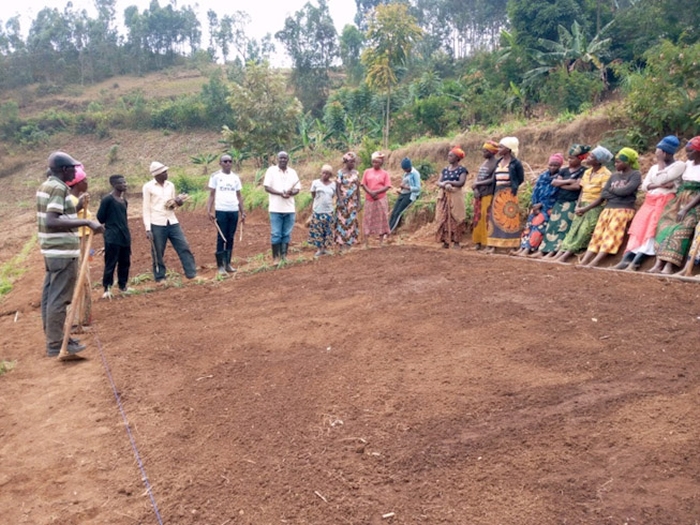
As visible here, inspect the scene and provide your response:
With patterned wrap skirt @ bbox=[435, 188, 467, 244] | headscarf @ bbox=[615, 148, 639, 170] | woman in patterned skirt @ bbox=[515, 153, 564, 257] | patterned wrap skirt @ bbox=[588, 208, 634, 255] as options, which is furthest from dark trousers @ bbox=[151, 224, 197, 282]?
headscarf @ bbox=[615, 148, 639, 170]

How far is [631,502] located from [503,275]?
3915 mm

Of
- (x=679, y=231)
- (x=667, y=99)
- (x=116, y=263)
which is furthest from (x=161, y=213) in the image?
(x=667, y=99)

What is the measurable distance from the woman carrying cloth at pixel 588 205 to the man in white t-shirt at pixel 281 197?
3.62 m

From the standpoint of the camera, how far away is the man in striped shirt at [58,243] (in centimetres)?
489

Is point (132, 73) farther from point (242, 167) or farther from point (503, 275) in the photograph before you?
point (503, 275)

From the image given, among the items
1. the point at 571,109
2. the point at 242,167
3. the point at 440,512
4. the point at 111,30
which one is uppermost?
the point at 111,30

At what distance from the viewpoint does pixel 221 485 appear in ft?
9.39

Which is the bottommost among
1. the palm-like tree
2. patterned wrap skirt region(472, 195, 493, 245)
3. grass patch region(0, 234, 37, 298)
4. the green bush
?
grass patch region(0, 234, 37, 298)

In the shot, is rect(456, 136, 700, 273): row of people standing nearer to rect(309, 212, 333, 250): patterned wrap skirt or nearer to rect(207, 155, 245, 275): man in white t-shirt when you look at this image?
rect(309, 212, 333, 250): patterned wrap skirt

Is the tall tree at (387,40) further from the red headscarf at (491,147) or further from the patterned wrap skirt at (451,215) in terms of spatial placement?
the red headscarf at (491,147)

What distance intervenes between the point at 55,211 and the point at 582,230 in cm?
572

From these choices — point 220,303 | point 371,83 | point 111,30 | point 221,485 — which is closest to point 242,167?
point 371,83

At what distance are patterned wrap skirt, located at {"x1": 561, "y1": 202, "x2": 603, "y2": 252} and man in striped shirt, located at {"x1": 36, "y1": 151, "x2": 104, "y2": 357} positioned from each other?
529cm

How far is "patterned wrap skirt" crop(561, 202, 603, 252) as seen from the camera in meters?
6.99
